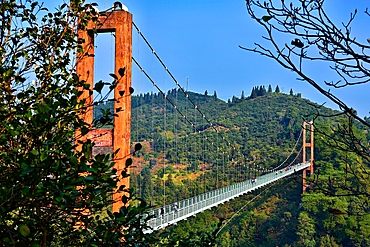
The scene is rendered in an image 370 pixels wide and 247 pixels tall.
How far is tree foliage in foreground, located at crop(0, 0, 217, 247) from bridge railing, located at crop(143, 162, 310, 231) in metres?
3.14

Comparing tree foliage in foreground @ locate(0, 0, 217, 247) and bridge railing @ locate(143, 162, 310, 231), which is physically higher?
tree foliage in foreground @ locate(0, 0, 217, 247)

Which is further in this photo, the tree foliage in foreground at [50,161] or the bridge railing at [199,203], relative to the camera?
the bridge railing at [199,203]

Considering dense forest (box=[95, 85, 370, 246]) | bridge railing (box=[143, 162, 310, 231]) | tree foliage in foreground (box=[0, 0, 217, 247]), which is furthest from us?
dense forest (box=[95, 85, 370, 246])

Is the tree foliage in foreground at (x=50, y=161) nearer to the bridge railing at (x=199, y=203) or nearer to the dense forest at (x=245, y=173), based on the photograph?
the bridge railing at (x=199, y=203)

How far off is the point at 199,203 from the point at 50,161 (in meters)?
8.80

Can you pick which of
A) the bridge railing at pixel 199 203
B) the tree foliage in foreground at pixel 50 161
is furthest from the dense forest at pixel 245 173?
the tree foliage in foreground at pixel 50 161

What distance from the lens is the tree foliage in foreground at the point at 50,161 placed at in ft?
2.44

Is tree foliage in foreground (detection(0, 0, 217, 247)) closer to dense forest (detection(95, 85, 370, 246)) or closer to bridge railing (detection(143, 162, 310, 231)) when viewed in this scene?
bridge railing (detection(143, 162, 310, 231))

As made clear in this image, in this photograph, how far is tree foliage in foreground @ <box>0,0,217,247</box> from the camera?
743mm

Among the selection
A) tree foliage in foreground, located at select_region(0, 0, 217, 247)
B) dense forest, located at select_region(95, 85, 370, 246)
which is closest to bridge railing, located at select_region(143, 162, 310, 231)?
dense forest, located at select_region(95, 85, 370, 246)

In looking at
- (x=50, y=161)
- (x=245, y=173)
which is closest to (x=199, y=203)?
(x=50, y=161)

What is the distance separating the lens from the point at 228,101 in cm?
3331

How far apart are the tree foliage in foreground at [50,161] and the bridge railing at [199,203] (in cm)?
314

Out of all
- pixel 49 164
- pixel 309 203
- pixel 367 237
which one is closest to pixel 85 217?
pixel 49 164
